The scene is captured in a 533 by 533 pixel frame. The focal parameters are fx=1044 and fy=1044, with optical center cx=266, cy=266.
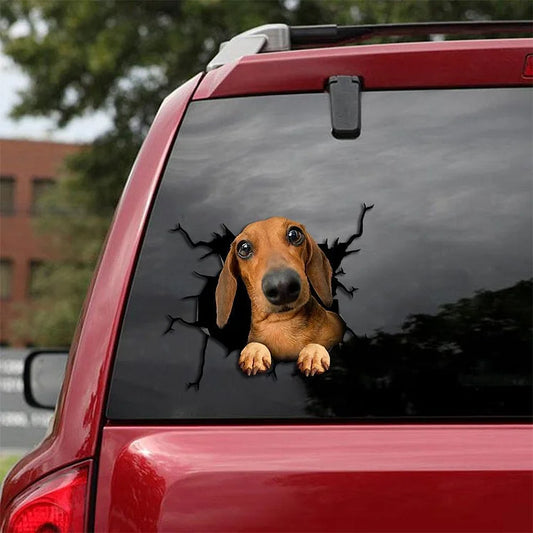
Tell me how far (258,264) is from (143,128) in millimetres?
19533

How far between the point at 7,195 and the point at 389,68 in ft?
173

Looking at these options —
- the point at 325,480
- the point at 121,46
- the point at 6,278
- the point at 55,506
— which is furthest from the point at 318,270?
the point at 6,278

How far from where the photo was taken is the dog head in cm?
204

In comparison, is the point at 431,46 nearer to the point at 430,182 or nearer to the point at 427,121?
the point at 427,121

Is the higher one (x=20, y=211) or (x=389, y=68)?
(x=20, y=211)

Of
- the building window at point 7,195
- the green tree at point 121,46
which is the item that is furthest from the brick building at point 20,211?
the green tree at point 121,46

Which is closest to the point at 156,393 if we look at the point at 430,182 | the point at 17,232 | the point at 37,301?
the point at 430,182

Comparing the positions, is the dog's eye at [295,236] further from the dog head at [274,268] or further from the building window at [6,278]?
the building window at [6,278]

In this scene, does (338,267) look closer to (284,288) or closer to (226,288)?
(284,288)

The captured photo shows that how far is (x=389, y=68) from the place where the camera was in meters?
2.13

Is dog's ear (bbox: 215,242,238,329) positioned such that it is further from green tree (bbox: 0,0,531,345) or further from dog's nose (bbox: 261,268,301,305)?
green tree (bbox: 0,0,531,345)

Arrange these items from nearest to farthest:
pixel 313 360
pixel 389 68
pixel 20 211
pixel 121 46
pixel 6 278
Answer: pixel 313 360
pixel 389 68
pixel 121 46
pixel 6 278
pixel 20 211

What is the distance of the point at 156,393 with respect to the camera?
1961mm

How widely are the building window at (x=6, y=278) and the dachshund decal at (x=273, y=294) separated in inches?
2027
